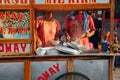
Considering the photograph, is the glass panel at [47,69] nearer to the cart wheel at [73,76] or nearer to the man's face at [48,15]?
the cart wheel at [73,76]

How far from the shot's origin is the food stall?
5945mm

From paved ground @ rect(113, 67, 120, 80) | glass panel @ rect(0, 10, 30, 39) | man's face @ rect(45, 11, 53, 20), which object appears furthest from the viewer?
paved ground @ rect(113, 67, 120, 80)

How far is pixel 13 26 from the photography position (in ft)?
19.5

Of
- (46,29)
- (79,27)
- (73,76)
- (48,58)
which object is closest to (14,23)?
(46,29)

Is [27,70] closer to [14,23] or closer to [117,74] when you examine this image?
[14,23]

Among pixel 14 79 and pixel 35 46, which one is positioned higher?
pixel 35 46

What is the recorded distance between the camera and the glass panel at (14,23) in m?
5.94

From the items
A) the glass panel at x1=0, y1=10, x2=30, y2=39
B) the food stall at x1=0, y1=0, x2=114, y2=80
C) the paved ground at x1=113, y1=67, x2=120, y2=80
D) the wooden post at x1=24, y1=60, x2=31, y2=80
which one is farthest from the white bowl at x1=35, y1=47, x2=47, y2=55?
the paved ground at x1=113, y1=67, x2=120, y2=80

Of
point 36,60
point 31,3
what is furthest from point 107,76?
point 31,3

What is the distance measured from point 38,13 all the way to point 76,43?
0.75 metres

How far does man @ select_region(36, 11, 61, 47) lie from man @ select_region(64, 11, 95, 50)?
0.17 metres

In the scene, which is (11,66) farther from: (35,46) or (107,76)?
(107,76)

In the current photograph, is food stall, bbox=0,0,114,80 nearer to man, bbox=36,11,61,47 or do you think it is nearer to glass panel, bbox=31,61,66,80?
glass panel, bbox=31,61,66,80

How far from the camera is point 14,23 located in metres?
5.95
